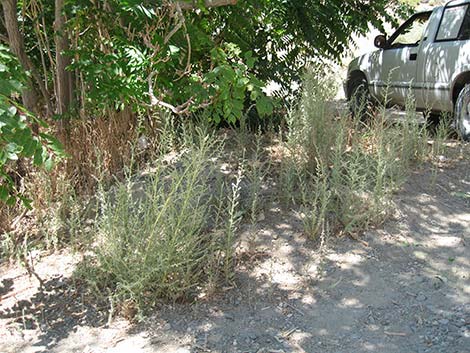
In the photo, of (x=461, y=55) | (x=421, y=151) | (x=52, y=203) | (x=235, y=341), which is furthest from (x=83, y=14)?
(x=461, y=55)

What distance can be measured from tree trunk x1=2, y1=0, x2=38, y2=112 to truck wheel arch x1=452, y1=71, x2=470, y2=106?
5203 millimetres

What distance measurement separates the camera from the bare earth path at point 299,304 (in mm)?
3475

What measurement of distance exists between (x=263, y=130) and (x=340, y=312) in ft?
10.8

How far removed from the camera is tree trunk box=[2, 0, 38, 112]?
529 cm

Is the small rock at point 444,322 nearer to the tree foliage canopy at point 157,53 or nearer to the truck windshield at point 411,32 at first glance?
the tree foliage canopy at point 157,53

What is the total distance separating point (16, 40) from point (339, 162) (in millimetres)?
3316

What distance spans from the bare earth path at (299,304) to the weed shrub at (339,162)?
0.20 meters

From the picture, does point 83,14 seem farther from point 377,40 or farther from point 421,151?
point 377,40

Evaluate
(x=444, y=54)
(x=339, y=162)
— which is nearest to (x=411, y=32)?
(x=444, y=54)

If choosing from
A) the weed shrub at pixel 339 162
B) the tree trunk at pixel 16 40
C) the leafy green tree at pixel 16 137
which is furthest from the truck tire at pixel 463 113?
the leafy green tree at pixel 16 137

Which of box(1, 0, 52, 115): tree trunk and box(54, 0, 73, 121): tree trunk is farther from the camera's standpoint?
box(54, 0, 73, 121): tree trunk

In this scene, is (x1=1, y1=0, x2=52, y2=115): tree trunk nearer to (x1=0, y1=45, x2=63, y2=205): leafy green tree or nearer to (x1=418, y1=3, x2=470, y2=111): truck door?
(x1=0, y1=45, x2=63, y2=205): leafy green tree

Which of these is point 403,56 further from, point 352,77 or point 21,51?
point 21,51

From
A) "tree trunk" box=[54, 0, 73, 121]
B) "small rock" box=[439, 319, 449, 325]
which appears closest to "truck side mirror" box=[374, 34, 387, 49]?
"tree trunk" box=[54, 0, 73, 121]
